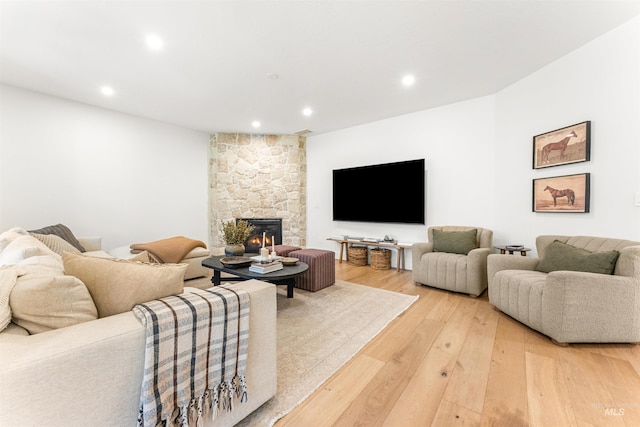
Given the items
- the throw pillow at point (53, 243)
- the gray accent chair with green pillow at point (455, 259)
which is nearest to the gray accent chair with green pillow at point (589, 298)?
the gray accent chair with green pillow at point (455, 259)

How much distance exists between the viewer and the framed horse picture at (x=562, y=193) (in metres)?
2.58

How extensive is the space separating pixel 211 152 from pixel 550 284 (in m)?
5.53

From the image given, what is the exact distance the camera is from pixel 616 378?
163cm

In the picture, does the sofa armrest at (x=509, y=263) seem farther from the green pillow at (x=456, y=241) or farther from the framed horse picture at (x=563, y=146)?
the framed horse picture at (x=563, y=146)

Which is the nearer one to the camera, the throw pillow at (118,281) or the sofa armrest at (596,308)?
the throw pillow at (118,281)

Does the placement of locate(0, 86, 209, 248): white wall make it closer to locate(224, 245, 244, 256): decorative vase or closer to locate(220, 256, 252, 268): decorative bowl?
locate(224, 245, 244, 256): decorative vase

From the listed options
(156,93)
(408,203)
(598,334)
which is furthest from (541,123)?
(156,93)

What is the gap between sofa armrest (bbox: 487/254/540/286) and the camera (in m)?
2.62

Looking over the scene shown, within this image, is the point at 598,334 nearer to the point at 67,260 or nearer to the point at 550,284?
the point at 550,284

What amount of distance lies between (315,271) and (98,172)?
3.70 meters

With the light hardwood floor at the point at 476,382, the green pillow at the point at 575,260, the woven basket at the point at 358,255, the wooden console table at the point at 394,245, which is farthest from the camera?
the woven basket at the point at 358,255

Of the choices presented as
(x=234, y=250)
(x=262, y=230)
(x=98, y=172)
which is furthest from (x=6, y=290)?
(x=262, y=230)

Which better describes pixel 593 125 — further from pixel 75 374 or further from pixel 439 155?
pixel 75 374

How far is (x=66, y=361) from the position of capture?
31.3 inches
